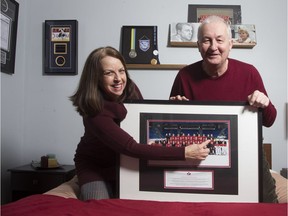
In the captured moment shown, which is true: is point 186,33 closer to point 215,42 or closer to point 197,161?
point 215,42

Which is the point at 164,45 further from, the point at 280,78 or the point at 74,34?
the point at 280,78

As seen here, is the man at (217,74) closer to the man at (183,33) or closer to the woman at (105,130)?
the woman at (105,130)

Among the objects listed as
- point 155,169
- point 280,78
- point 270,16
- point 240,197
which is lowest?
point 240,197

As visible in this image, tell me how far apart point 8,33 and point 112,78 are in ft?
5.18

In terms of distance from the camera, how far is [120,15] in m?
2.73

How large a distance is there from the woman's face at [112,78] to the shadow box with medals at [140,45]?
131 cm

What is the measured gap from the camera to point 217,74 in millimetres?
1479

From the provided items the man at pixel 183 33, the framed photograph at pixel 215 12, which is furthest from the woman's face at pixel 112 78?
the framed photograph at pixel 215 12

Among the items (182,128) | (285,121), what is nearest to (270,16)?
(285,121)

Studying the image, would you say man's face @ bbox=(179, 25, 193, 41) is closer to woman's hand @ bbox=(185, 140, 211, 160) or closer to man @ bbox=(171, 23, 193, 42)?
man @ bbox=(171, 23, 193, 42)

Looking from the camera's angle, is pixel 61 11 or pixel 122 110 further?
pixel 61 11

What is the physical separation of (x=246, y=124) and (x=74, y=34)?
1976 millimetres

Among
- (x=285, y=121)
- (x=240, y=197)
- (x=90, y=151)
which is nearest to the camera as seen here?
(x=240, y=197)
